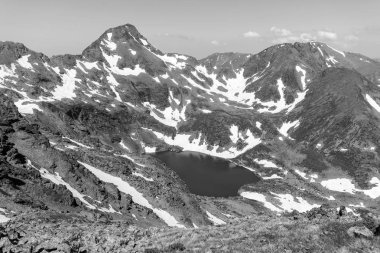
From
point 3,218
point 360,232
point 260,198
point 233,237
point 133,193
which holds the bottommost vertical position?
point 260,198

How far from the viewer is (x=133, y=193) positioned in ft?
312

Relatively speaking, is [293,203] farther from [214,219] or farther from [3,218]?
[3,218]

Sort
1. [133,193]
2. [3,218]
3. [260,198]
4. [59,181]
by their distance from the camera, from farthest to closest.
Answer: [260,198] → [133,193] → [59,181] → [3,218]

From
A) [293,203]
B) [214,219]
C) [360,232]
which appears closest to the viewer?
[360,232]

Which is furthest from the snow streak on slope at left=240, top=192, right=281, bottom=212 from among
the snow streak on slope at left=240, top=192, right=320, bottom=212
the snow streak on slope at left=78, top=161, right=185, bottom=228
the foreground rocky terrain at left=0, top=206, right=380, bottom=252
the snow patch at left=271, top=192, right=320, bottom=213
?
the foreground rocky terrain at left=0, top=206, right=380, bottom=252

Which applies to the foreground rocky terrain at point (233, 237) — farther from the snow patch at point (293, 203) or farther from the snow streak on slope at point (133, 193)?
the snow patch at point (293, 203)

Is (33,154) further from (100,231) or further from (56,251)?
(56,251)

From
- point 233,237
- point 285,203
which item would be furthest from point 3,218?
point 285,203

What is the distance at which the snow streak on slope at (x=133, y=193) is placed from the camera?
87750mm

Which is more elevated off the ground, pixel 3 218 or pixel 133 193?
pixel 3 218

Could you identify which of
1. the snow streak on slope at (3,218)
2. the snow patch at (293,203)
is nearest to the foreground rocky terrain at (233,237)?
the snow streak on slope at (3,218)

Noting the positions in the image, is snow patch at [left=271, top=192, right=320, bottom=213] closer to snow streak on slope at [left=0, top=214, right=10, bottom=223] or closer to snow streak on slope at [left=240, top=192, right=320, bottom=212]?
snow streak on slope at [left=240, top=192, right=320, bottom=212]

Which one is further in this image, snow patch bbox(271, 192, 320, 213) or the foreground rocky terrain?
snow patch bbox(271, 192, 320, 213)

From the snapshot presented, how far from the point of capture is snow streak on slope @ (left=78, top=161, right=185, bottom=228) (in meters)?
87.8
